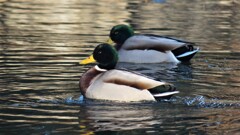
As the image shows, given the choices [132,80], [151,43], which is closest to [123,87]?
[132,80]

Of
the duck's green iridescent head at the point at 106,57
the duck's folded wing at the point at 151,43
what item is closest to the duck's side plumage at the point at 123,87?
the duck's green iridescent head at the point at 106,57

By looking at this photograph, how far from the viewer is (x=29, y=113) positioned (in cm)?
927

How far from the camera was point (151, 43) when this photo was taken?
14359 mm

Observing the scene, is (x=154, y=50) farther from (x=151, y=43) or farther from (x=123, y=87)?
(x=123, y=87)

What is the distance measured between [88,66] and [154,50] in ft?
5.23

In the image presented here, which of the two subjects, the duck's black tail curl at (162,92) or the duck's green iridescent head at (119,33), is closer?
the duck's black tail curl at (162,92)

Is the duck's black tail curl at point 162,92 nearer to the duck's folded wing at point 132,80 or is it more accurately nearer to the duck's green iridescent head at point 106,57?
the duck's folded wing at point 132,80

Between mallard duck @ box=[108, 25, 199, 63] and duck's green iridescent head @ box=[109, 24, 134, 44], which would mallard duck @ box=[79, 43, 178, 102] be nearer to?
mallard duck @ box=[108, 25, 199, 63]

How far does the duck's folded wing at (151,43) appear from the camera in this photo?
14336 millimetres

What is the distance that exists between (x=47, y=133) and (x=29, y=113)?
1073mm

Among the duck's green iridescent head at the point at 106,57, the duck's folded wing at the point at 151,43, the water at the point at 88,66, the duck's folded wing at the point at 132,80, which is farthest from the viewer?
the duck's folded wing at the point at 151,43

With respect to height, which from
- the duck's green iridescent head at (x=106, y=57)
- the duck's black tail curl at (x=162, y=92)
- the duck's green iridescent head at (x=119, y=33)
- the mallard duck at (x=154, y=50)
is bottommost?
the mallard duck at (x=154, y=50)

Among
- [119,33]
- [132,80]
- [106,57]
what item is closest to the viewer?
[132,80]

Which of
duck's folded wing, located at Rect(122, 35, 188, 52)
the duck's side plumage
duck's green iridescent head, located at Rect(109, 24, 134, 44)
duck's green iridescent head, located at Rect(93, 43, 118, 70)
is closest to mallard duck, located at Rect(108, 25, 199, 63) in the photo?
duck's folded wing, located at Rect(122, 35, 188, 52)
